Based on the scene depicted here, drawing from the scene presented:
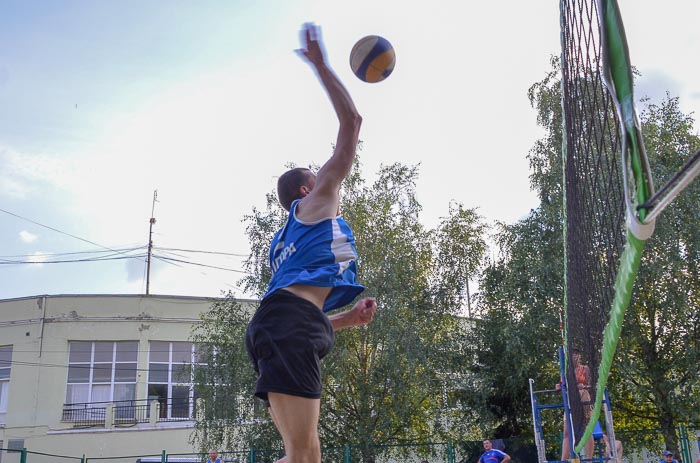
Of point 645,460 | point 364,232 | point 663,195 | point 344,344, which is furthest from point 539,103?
point 663,195

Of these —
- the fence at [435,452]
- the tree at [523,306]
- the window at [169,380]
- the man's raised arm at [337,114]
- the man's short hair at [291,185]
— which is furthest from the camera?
the window at [169,380]

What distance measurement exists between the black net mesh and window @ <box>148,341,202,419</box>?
19.6 meters

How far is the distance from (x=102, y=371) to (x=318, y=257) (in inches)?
906

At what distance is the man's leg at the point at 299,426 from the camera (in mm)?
2494

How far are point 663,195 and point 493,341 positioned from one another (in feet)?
56.7

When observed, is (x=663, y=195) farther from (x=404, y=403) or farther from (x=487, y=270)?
(x=487, y=270)

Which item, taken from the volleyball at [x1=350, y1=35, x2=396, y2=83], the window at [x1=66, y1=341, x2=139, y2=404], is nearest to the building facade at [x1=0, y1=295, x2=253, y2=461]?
the window at [x1=66, y1=341, x2=139, y2=404]

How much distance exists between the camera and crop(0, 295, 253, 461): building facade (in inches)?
883

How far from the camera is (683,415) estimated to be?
51.2 ft

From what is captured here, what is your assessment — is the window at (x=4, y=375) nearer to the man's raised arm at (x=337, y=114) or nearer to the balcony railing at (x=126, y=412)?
the balcony railing at (x=126, y=412)

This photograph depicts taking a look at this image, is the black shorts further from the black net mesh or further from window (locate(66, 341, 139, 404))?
window (locate(66, 341, 139, 404))

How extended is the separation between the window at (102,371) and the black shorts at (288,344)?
2259cm

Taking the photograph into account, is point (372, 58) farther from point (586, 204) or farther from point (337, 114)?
point (586, 204)

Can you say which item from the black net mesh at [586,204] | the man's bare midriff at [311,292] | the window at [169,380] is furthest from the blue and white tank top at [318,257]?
the window at [169,380]
